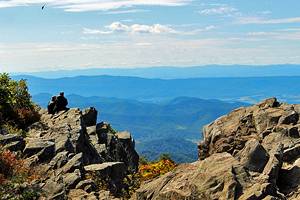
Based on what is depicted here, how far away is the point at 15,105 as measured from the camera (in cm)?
5541

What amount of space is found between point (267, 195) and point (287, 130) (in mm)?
13096

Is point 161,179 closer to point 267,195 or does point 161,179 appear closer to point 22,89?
point 267,195

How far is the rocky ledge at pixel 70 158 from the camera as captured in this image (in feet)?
90.2

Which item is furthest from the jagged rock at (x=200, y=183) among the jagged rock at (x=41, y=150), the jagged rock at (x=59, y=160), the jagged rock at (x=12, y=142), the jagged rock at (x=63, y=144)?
the jagged rock at (x=12, y=142)

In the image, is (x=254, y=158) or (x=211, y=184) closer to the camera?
(x=211, y=184)

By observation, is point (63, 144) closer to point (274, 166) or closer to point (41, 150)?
point (41, 150)

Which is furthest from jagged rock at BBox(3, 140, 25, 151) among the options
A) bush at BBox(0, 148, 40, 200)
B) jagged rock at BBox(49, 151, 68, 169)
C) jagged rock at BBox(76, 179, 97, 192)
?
jagged rock at BBox(76, 179, 97, 192)

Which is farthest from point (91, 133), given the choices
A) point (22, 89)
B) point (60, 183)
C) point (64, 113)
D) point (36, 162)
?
point (60, 183)

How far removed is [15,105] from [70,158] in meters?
24.1

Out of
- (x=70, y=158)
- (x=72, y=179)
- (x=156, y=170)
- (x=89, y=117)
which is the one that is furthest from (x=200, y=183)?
(x=89, y=117)

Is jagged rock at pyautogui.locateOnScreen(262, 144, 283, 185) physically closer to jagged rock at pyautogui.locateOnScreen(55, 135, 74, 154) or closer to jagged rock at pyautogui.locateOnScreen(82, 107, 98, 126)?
jagged rock at pyautogui.locateOnScreen(55, 135, 74, 154)

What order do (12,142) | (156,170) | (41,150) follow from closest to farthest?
(41,150) < (12,142) < (156,170)

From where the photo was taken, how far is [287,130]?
33438mm

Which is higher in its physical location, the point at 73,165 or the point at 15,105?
the point at 15,105
